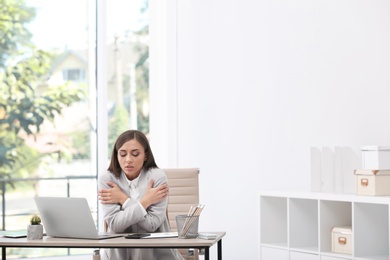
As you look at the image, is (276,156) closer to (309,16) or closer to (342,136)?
(342,136)

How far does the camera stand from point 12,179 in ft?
20.5

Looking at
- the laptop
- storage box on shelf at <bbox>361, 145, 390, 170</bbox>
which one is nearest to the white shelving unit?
storage box on shelf at <bbox>361, 145, 390, 170</bbox>

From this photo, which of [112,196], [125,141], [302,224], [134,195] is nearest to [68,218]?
[112,196]

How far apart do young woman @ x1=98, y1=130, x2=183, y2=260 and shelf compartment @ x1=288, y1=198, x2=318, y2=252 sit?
1347 mm

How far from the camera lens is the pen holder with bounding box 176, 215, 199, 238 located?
3502mm

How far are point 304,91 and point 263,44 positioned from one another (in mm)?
564

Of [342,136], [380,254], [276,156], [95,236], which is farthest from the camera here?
[276,156]

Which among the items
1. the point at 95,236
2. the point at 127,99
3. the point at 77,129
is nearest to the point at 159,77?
the point at 127,99

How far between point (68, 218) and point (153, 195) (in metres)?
0.43

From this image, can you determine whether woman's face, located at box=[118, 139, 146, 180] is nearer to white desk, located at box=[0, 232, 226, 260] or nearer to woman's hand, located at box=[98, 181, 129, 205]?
woman's hand, located at box=[98, 181, 129, 205]

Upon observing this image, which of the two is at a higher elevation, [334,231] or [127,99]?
[127,99]

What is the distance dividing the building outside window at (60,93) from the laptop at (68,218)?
2.70m

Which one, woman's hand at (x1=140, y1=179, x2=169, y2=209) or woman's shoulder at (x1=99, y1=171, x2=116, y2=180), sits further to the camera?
woman's shoulder at (x1=99, y1=171, x2=116, y2=180)

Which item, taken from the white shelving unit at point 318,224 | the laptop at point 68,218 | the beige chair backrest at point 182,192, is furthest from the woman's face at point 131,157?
the white shelving unit at point 318,224
